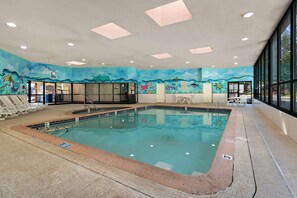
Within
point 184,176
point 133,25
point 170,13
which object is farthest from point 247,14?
point 184,176

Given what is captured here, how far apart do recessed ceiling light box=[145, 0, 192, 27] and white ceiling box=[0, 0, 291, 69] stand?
178mm

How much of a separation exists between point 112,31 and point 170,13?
213 centimetres

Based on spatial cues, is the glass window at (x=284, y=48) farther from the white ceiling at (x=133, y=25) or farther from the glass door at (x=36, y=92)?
the glass door at (x=36, y=92)

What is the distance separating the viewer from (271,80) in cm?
545

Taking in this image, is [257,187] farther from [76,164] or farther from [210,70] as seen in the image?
[210,70]

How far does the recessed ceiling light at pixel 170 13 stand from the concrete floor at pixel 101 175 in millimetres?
3365

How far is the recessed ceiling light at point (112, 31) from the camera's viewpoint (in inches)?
199

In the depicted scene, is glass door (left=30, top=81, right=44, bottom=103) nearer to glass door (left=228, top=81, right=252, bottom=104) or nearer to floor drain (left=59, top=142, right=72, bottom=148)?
floor drain (left=59, top=142, right=72, bottom=148)

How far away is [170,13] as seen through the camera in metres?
4.29

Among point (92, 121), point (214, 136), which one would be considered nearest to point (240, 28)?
point (214, 136)

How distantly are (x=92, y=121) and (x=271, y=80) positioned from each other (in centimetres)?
687

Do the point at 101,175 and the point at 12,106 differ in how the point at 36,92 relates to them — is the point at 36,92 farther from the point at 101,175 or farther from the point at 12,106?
the point at 101,175

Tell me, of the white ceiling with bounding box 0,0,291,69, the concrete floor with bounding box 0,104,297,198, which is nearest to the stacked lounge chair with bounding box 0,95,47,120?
the white ceiling with bounding box 0,0,291,69

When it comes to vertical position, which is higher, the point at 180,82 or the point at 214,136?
the point at 180,82
